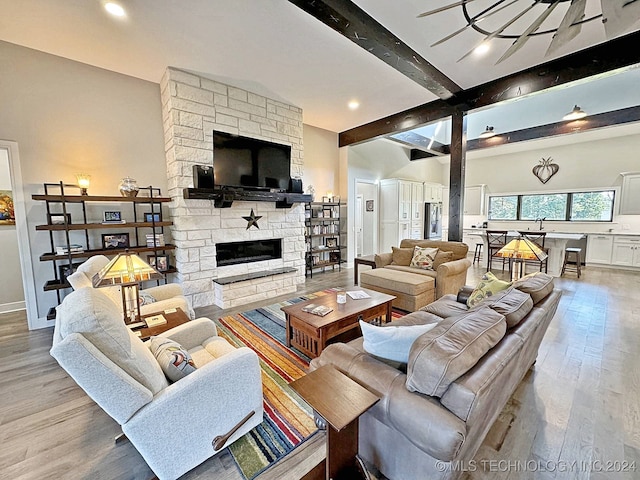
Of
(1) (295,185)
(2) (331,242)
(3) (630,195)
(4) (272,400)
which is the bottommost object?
(4) (272,400)

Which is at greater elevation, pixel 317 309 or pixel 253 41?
pixel 253 41

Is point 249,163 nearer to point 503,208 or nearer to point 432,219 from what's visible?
point 432,219

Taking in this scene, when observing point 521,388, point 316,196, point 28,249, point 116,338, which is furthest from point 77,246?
point 521,388

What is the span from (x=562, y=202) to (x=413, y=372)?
8661 millimetres

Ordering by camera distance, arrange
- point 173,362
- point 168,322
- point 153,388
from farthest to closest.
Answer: point 168,322
point 173,362
point 153,388

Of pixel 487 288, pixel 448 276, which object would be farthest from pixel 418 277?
pixel 487 288

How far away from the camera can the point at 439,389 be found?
1.10 m

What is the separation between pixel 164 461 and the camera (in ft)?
4.39

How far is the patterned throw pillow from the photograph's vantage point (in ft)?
13.7

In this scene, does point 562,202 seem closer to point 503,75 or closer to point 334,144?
point 503,75

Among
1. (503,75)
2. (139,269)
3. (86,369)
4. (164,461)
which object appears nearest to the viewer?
(86,369)

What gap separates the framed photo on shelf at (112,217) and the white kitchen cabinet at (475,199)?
867 centimetres

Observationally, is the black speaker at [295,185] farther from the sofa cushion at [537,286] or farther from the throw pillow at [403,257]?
the sofa cushion at [537,286]

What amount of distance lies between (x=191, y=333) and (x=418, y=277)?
294 centimetres
